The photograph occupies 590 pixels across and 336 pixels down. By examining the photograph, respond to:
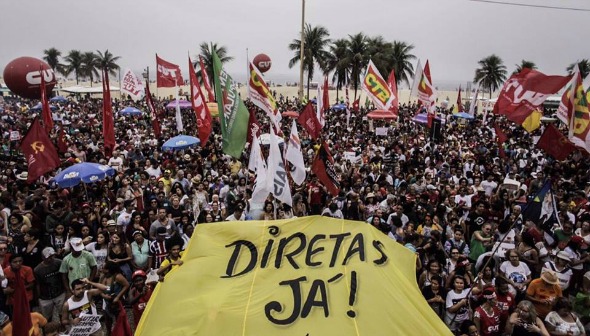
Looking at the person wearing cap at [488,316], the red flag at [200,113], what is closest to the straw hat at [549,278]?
the person wearing cap at [488,316]

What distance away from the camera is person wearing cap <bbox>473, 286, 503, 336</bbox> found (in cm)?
546

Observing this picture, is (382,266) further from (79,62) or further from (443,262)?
(79,62)

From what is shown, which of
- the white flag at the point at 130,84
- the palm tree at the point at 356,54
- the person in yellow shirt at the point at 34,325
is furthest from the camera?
the palm tree at the point at 356,54

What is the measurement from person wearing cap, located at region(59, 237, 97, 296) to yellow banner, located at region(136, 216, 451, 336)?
245 cm

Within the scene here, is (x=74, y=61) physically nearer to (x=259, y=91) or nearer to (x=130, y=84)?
(x=130, y=84)

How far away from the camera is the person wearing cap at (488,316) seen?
5.46 m

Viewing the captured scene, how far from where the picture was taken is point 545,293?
584 cm

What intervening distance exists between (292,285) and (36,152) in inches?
319

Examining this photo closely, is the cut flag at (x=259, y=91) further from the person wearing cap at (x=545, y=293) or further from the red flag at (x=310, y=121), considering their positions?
the person wearing cap at (x=545, y=293)

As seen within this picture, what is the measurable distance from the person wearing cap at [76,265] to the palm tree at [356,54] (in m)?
40.2

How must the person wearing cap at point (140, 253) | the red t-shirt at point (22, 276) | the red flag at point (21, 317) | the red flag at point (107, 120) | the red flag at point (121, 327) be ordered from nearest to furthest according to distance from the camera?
the red flag at point (21, 317) → the red flag at point (121, 327) → the red t-shirt at point (22, 276) → the person wearing cap at point (140, 253) → the red flag at point (107, 120)

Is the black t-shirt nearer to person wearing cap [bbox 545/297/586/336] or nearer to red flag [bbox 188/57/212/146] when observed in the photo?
person wearing cap [bbox 545/297/586/336]

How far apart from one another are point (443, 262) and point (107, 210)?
694 cm

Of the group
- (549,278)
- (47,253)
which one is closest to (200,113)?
(47,253)
